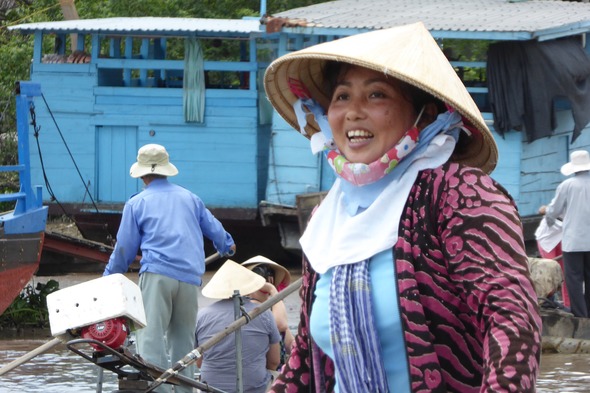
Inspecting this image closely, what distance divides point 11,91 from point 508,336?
1858 cm

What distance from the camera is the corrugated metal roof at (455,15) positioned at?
1591 centimetres

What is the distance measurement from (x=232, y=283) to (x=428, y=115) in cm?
477

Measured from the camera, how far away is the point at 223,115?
1775 cm

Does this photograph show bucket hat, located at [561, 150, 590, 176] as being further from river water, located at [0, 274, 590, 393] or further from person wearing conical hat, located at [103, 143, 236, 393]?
person wearing conical hat, located at [103, 143, 236, 393]

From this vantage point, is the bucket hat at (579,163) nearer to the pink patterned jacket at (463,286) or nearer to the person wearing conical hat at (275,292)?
the person wearing conical hat at (275,292)

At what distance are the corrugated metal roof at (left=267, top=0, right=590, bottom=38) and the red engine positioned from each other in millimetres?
11018

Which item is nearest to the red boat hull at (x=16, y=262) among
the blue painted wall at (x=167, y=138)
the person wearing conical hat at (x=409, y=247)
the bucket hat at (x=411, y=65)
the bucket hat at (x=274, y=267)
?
the bucket hat at (x=274, y=267)

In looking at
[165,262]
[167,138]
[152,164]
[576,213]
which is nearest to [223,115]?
[167,138]

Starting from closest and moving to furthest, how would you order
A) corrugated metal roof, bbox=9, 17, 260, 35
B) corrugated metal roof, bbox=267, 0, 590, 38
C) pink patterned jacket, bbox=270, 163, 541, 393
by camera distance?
pink patterned jacket, bbox=270, 163, 541, 393
corrugated metal roof, bbox=267, 0, 590, 38
corrugated metal roof, bbox=9, 17, 260, 35

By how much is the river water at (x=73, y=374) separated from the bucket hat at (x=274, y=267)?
4.24 ft

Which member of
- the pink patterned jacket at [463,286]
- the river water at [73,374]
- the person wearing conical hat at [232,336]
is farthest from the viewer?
the river water at [73,374]

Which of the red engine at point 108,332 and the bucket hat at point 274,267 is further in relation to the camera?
the bucket hat at point 274,267

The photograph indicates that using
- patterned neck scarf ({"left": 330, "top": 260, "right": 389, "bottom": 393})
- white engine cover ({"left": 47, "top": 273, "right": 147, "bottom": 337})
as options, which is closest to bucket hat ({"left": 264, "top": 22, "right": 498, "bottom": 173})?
patterned neck scarf ({"left": 330, "top": 260, "right": 389, "bottom": 393})

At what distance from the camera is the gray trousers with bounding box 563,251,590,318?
1146cm
